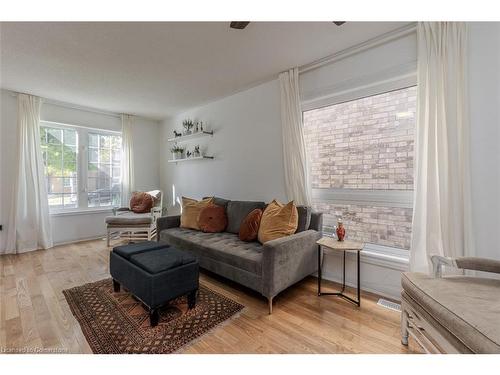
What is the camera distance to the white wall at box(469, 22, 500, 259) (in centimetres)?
161

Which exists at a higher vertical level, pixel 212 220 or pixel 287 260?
pixel 212 220

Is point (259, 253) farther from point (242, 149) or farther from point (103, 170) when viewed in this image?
point (103, 170)

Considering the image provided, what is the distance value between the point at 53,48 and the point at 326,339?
3.47 m

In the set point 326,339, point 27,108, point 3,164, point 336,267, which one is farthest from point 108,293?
point 27,108

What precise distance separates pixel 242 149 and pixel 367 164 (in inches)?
67.2

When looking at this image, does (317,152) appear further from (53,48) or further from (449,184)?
(53,48)

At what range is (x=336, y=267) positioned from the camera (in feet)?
7.98

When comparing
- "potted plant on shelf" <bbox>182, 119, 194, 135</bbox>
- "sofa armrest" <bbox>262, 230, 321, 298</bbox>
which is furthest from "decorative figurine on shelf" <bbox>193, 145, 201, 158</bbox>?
"sofa armrest" <bbox>262, 230, 321, 298</bbox>

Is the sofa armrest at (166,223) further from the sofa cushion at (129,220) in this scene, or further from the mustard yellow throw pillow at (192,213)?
the sofa cushion at (129,220)

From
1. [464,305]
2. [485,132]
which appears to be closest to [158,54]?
[485,132]

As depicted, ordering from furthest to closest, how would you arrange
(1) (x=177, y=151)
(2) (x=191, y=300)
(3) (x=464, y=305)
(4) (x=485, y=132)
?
(1) (x=177, y=151) < (2) (x=191, y=300) < (4) (x=485, y=132) < (3) (x=464, y=305)

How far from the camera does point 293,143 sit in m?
2.68

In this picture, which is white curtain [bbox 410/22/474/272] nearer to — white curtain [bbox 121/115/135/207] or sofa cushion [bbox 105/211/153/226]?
sofa cushion [bbox 105/211/153/226]

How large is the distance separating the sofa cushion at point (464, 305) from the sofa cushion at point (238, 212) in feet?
5.62
